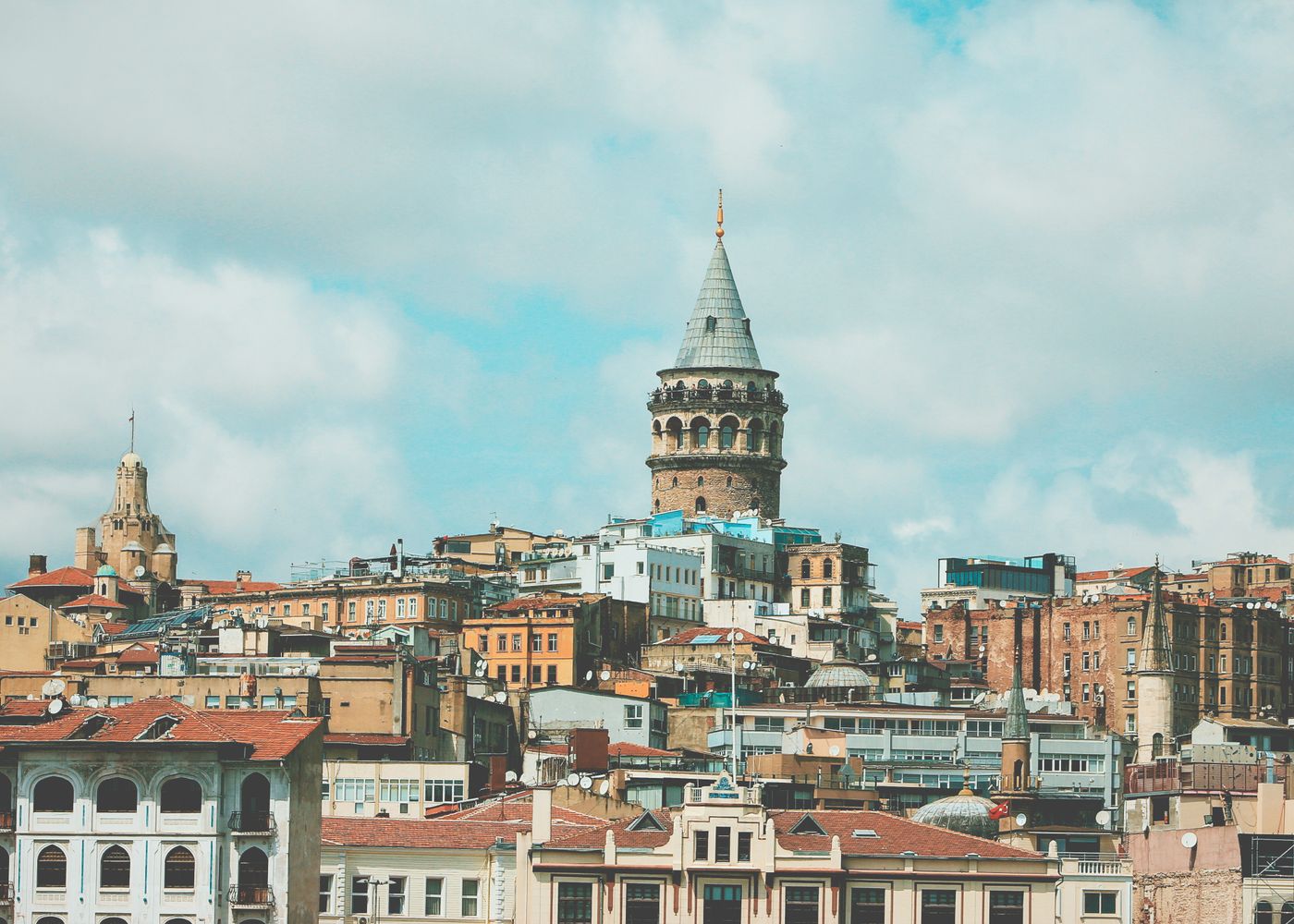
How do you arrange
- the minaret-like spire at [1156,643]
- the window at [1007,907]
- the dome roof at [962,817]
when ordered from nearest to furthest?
1. the window at [1007,907]
2. the dome roof at [962,817]
3. the minaret-like spire at [1156,643]

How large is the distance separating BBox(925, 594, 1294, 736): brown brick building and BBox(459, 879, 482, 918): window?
74.6 metres

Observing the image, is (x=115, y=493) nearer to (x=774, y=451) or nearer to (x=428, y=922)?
(x=774, y=451)

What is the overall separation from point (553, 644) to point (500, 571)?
25.0 m

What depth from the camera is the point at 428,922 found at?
85.9 meters

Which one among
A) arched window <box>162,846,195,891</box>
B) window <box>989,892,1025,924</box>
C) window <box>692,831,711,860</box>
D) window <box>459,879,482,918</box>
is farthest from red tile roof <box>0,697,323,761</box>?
window <box>989,892,1025,924</box>

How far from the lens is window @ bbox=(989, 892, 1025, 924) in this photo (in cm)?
8325

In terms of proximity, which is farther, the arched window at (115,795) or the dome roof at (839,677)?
the dome roof at (839,677)

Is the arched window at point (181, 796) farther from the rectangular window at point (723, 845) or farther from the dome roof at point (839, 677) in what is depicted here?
the dome roof at point (839, 677)

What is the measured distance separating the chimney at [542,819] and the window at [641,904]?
244cm

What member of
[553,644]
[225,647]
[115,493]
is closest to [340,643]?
[225,647]

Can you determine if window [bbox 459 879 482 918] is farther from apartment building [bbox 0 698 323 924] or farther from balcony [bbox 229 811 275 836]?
balcony [bbox 229 811 275 836]

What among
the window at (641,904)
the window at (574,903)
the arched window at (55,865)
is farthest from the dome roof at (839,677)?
the arched window at (55,865)

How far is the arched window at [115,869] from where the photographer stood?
83500 mm

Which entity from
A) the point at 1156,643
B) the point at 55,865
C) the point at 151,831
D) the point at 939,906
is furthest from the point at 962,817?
the point at 1156,643
